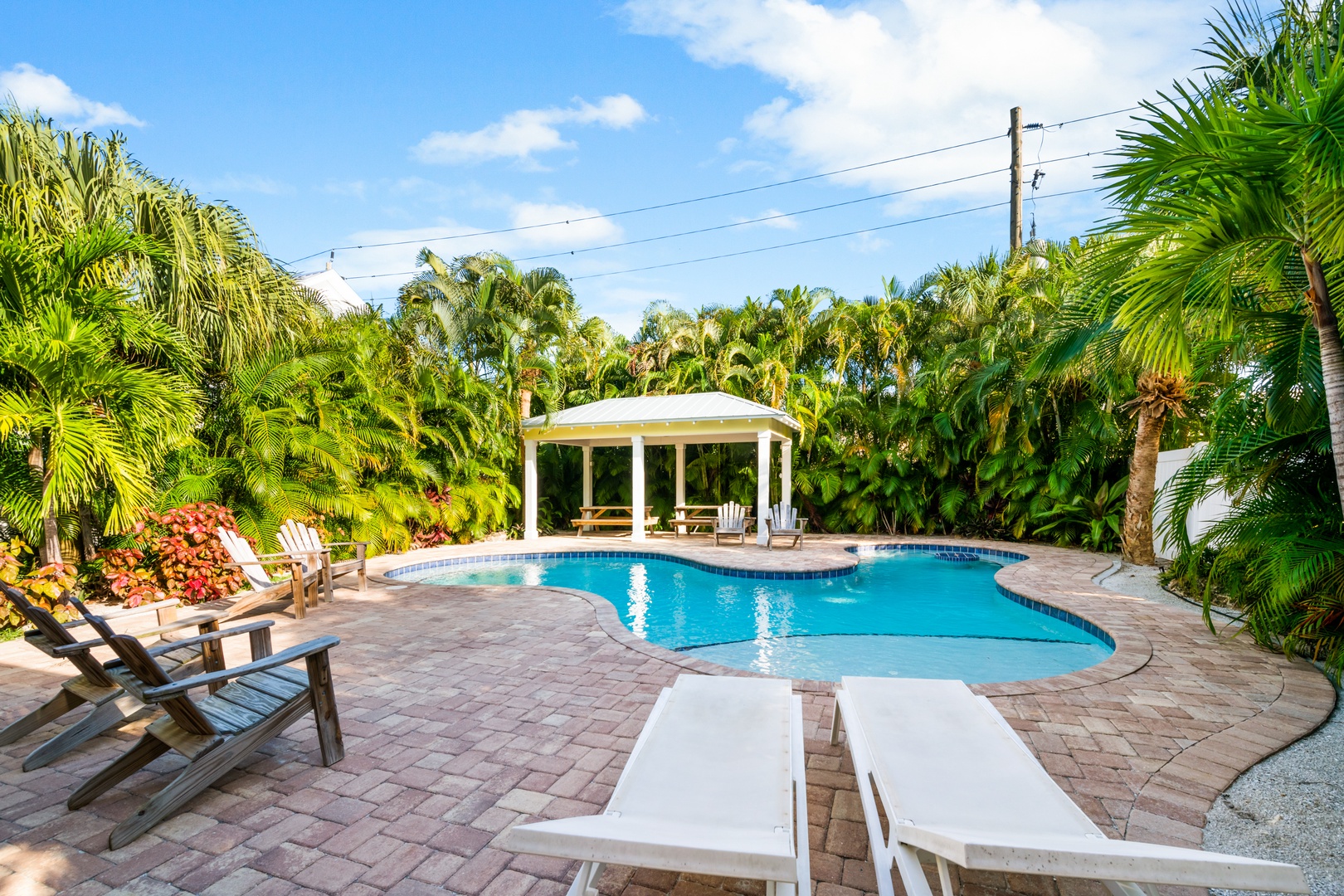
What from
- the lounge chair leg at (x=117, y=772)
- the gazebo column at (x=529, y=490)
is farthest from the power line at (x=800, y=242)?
the lounge chair leg at (x=117, y=772)

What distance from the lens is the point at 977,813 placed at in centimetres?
198

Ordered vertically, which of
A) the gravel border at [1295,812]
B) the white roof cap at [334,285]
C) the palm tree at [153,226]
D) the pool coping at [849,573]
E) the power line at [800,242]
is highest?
the power line at [800,242]

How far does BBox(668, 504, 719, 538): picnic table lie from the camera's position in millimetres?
13836

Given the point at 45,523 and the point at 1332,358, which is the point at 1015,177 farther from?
the point at 45,523

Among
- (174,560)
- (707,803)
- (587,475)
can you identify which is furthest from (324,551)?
(587,475)

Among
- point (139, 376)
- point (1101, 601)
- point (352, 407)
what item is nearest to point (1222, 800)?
point (1101, 601)

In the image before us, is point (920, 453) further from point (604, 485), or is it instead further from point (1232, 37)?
point (1232, 37)

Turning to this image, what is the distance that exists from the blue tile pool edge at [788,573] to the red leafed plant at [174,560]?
2.51m

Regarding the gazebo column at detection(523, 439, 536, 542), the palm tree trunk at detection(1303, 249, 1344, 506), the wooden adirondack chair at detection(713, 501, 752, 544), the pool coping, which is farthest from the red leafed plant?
the palm tree trunk at detection(1303, 249, 1344, 506)

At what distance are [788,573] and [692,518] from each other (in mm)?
5752

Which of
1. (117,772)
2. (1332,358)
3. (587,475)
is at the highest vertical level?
(1332,358)

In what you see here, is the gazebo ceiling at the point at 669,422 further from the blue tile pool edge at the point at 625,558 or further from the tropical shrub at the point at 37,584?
the tropical shrub at the point at 37,584

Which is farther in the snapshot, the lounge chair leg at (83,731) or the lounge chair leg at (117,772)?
the lounge chair leg at (83,731)

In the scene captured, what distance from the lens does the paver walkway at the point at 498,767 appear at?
2.30m
